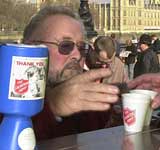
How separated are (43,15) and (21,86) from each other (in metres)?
0.98

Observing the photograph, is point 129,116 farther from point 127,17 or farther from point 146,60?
point 127,17

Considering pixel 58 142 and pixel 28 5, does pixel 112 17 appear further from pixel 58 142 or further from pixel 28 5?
pixel 58 142

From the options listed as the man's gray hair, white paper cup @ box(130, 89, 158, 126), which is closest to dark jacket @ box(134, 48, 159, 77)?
the man's gray hair

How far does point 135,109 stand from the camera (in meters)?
1.24

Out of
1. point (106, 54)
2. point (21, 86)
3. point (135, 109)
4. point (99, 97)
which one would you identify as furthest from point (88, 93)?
point (106, 54)

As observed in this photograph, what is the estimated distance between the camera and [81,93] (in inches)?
45.9

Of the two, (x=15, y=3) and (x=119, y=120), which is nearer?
(x=119, y=120)

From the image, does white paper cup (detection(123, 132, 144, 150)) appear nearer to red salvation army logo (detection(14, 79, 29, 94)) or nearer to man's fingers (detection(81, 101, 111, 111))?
man's fingers (detection(81, 101, 111, 111))

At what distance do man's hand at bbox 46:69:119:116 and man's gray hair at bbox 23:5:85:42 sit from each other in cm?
69

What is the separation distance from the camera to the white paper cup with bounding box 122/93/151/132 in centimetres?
124

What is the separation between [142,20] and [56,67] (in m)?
67.4

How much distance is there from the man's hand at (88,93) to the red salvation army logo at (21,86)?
0.81ft

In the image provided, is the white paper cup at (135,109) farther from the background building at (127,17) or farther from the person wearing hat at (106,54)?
the background building at (127,17)

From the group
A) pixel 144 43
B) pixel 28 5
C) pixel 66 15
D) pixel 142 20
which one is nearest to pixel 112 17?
pixel 142 20
